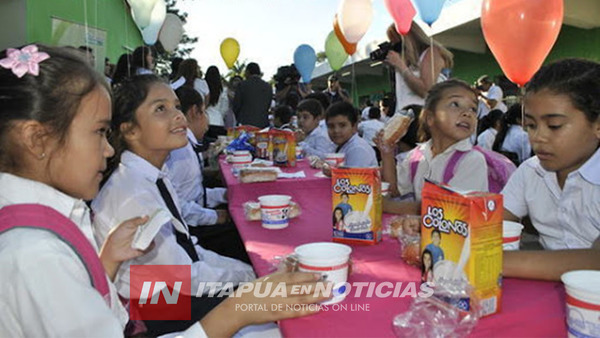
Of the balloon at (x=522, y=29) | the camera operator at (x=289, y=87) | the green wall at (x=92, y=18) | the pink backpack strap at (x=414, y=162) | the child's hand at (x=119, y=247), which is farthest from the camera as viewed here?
the green wall at (x=92, y=18)

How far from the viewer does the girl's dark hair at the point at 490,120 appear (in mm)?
6461

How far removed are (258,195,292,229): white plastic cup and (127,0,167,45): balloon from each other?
222 inches

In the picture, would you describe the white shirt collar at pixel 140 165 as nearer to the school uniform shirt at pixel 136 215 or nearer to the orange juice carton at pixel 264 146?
the school uniform shirt at pixel 136 215

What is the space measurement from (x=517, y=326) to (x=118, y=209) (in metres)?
1.33

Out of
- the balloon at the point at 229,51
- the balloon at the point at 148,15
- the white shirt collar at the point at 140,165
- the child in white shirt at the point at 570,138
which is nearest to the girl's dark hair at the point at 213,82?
the balloon at the point at 148,15

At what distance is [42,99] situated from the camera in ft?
3.19

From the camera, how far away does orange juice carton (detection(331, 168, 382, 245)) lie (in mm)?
1319

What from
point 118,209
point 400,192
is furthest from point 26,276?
point 400,192

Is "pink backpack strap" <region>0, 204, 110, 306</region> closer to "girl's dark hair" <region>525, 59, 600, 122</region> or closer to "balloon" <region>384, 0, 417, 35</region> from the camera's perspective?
"girl's dark hair" <region>525, 59, 600, 122</region>

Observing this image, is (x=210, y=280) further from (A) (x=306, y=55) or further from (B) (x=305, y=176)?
(A) (x=306, y=55)

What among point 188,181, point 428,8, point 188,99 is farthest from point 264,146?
point 428,8

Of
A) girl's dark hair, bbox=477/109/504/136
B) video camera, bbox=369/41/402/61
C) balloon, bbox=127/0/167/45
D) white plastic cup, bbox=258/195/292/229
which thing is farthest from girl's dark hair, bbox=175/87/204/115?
girl's dark hair, bbox=477/109/504/136

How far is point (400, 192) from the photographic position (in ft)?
8.43

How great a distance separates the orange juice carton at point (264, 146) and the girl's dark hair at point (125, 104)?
71.8 inches
